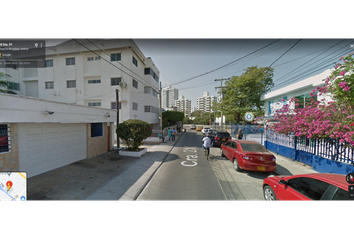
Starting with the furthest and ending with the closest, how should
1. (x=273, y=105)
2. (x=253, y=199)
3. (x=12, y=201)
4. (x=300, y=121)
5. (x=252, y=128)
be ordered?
(x=273, y=105)
(x=252, y=128)
(x=300, y=121)
(x=253, y=199)
(x=12, y=201)

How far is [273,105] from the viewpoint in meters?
15.0

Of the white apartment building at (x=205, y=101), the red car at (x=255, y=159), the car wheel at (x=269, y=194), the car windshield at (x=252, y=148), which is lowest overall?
the car wheel at (x=269, y=194)

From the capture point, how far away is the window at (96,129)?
8062 millimetres

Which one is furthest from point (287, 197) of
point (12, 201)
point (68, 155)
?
point (68, 155)

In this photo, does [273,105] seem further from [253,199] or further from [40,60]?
[40,60]

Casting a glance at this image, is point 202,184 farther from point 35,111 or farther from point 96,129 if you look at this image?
point 96,129

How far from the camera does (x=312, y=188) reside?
247 cm

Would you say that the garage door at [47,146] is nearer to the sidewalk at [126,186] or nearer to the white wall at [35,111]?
the white wall at [35,111]

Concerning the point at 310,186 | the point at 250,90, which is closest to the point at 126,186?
the point at 310,186

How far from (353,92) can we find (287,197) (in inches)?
187

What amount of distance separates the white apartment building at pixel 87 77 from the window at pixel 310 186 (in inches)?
628

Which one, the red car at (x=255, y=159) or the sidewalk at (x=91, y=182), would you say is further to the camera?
the red car at (x=255, y=159)

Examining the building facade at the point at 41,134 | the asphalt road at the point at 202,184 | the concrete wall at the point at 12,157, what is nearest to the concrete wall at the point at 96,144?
the building facade at the point at 41,134

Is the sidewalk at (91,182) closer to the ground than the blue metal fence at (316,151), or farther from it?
closer to the ground
